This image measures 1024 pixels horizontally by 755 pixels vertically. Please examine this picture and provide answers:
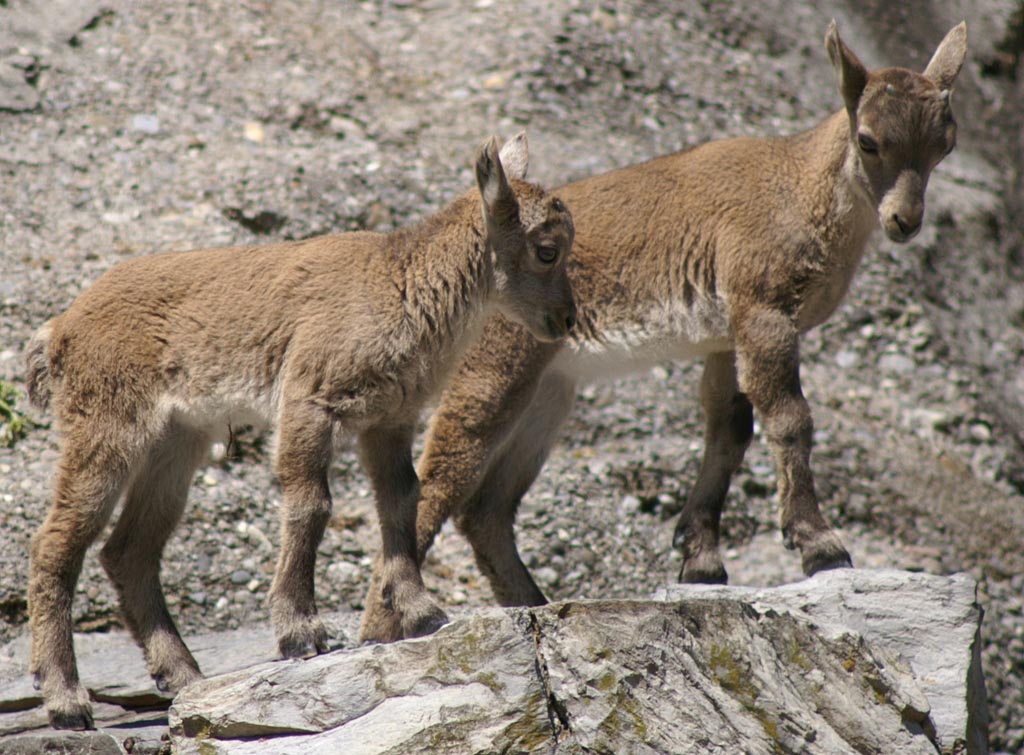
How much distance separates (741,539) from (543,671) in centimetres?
579

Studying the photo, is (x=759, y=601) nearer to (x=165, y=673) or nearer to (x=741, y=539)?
(x=165, y=673)

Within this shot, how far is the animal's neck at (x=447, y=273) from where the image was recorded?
24.5 ft

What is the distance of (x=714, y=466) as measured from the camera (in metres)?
Result: 9.33

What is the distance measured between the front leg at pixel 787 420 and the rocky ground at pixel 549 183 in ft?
8.60

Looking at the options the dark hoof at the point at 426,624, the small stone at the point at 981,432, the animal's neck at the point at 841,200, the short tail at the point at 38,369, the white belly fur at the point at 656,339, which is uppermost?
the animal's neck at the point at 841,200

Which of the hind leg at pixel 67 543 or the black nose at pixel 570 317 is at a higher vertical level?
the black nose at pixel 570 317

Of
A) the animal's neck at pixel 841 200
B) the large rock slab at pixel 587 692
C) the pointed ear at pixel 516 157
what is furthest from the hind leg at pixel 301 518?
the animal's neck at pixel 841 200

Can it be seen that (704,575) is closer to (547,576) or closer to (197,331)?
(547,576)

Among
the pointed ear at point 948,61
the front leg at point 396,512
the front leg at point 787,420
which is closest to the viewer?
the front leg at point 396,512

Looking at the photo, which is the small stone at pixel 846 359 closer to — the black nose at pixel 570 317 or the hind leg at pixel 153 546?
the black nose at pixel 570 317

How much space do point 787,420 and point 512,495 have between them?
209 cm

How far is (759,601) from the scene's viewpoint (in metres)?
7.43

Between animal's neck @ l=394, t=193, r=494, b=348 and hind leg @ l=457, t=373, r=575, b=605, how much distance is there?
1.85 metres

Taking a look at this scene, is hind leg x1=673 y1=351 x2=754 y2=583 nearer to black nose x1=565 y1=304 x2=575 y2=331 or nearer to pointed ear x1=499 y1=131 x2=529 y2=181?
black nose x1=565 y1=304 x2=575 y2=331
